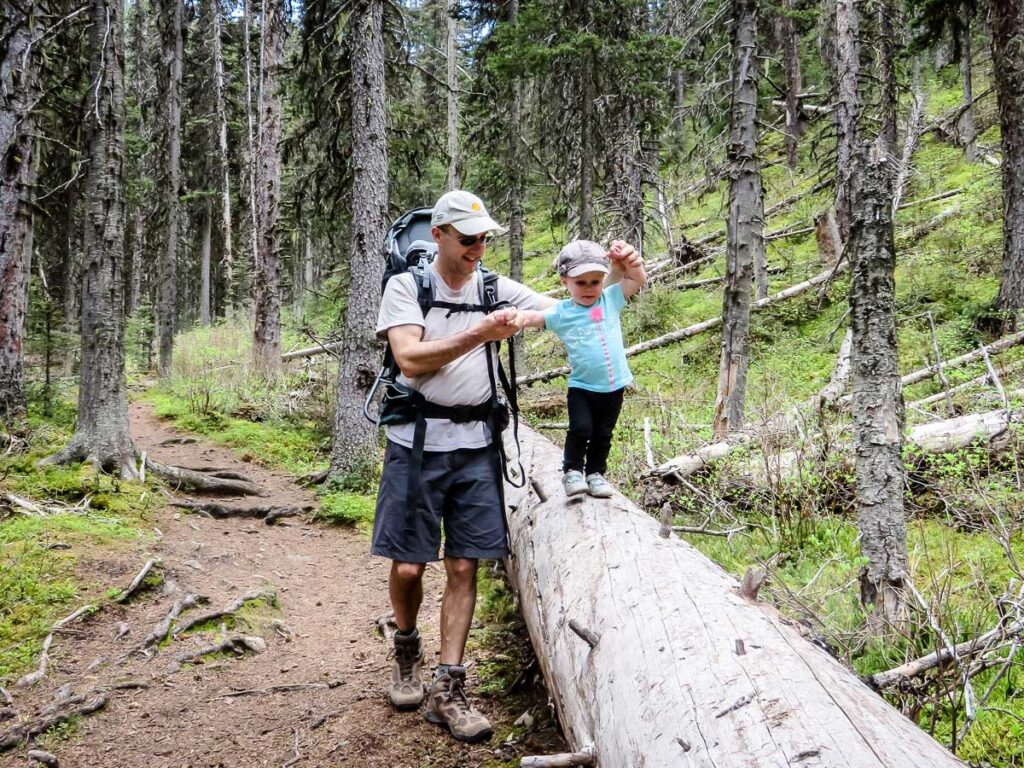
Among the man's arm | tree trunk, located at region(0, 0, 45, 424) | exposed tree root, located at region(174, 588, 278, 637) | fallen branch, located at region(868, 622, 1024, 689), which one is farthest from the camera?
tree trunk, located at region(0, 0, 45, 424)

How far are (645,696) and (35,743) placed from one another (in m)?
3.12

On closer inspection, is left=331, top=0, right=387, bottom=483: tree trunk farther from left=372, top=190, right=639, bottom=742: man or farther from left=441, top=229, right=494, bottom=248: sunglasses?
left=441, top=229, right=494, bottom=248: sunglasses

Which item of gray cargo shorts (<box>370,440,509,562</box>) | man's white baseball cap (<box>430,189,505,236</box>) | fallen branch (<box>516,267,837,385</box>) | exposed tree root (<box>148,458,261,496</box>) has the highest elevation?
fallen branch (<box>516,267,837,385</box>)

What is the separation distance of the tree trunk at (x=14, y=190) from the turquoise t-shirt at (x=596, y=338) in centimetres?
802

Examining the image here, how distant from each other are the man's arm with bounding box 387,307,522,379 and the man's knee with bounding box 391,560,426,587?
0.96 metres

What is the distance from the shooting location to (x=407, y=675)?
358 centimetres

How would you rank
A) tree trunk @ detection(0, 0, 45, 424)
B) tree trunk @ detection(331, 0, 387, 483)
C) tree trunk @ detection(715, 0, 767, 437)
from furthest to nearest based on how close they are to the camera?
tree trunk @ detection(0, 0, 45, 424)
tree trunk @ detection(715, 0, 767, 437)
tree trunk @ detection(331, 0, 387, 483)

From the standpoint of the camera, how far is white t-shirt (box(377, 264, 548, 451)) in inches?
130

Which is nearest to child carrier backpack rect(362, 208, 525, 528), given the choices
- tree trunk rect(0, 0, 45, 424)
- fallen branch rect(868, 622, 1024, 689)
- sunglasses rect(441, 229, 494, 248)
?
sunglasses rect(441, 229, 494, 248)

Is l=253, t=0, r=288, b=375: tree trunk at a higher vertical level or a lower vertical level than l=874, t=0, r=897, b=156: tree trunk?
lower

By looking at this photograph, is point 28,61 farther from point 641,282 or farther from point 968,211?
point 968,211

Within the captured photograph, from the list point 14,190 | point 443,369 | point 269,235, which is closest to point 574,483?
point 443,369

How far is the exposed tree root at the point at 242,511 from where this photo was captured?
25.1 ft

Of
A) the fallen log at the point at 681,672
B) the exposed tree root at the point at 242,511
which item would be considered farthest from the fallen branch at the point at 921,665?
the exposed tree root at the point at 242,511
